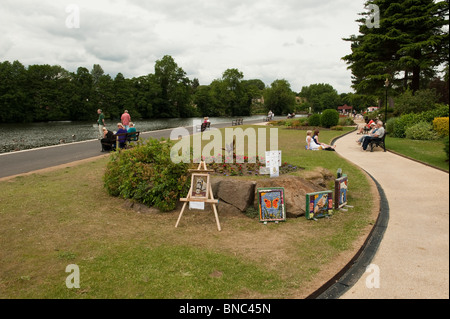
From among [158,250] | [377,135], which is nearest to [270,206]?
[158,250]

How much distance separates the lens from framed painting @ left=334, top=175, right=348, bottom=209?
724 centimetres

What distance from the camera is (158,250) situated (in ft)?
17.0

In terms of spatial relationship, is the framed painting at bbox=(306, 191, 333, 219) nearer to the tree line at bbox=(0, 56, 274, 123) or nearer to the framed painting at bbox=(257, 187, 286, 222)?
the framed painting at bbox=(257, 187, 286, 222)

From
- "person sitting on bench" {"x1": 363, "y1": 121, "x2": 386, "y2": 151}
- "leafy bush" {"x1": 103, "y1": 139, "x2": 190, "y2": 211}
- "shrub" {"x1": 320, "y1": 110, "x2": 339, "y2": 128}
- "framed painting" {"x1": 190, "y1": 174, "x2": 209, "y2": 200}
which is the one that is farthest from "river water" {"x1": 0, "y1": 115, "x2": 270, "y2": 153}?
"shrub" {"x1": 320, "y1": 110, "x2": 339, "y2": 128}

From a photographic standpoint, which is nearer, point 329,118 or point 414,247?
point 414,247

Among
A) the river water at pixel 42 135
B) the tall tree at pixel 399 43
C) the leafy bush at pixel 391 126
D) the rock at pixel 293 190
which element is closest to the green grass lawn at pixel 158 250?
the rock at pixel 293 190

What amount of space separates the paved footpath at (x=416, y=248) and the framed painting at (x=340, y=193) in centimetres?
106

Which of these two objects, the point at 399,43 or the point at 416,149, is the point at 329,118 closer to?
the point at 399,43

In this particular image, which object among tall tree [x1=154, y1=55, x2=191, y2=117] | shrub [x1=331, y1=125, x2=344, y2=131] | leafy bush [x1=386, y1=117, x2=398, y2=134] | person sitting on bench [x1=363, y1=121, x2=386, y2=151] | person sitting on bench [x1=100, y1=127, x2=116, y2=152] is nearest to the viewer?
person sitting on bench [x1=363, y1=121, x2=386, y2=151]

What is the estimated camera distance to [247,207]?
278 inches

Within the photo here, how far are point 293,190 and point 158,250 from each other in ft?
11.4

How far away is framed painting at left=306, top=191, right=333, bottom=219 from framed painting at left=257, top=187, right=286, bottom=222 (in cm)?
56

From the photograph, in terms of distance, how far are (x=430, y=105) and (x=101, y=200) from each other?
26582 millimetres

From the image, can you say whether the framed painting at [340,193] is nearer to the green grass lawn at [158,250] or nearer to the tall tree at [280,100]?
the green grass lawn at [158,250]
